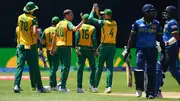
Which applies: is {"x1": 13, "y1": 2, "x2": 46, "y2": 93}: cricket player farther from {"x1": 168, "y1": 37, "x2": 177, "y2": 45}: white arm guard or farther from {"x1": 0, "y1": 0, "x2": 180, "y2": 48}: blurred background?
{"x1": 0, "y1": 0, "x2": 180, "y2": 48}: blurred background

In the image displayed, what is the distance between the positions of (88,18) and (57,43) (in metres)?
1.11

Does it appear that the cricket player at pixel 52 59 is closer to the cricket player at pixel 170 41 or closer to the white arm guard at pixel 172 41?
the cricket player at pixel 170 41

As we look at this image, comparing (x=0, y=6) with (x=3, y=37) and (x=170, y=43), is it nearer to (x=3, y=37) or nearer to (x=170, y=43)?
(x=3, y=37)

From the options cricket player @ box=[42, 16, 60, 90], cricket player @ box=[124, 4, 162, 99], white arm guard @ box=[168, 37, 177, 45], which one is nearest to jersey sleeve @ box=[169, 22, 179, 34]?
white arm guard @ box=[168, 37, 177, 45]

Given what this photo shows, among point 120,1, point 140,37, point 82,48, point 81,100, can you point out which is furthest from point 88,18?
point 120,1

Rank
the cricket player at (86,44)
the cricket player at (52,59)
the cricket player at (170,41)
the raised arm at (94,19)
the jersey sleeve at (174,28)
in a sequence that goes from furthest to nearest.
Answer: the cricket player at (52,59)
the cricket player at (86,44)
the raised arm at (94,19)
the cricket player at (170,41)
the jersey sleeve at (174,28)

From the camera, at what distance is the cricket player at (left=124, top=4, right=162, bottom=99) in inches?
468

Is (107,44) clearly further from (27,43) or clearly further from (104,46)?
(27,43)

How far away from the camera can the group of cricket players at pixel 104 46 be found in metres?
11.9

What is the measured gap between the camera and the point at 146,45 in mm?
11930

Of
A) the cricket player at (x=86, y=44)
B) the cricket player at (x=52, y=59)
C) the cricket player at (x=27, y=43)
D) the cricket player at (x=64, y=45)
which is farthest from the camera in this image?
the cricket player at (x=52, y=59)

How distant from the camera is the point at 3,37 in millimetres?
31016

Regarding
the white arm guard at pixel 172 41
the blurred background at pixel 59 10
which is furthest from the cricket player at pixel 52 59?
the blurred background at pixel 59 10

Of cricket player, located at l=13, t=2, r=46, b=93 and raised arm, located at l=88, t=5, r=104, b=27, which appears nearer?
cricket player, located at l=13, t=2, r=46, b=93
